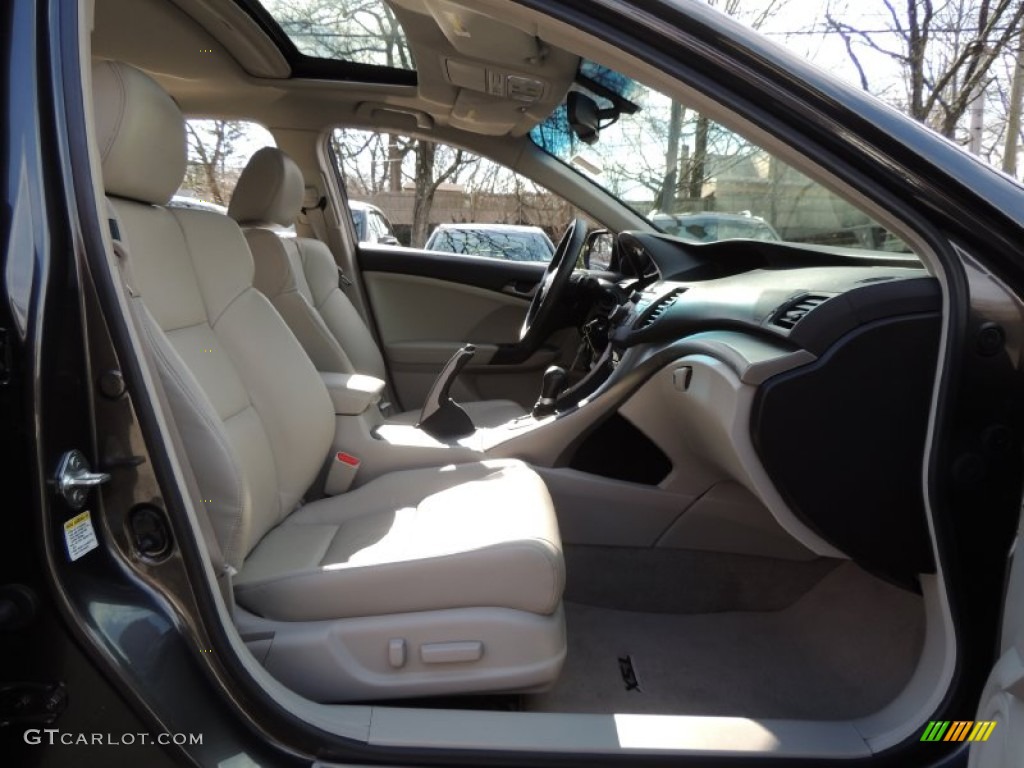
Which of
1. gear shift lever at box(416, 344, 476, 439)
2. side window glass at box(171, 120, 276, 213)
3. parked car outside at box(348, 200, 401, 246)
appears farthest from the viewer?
parked car outside at box(348, 200, 401, 246)

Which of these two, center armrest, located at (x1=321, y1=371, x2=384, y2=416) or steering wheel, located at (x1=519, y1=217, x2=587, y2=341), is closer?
center armrest, located at (x1=321, y1=371, x2=384, y2=416)

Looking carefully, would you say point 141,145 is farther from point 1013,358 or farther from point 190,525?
point 1013,358

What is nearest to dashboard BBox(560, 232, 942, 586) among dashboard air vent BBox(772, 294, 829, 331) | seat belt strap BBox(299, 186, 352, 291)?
dashboard air vent BBox(772, 294, 829, 331)

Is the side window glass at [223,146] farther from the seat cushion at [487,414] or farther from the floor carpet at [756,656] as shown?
the floor carpet at [756,656]

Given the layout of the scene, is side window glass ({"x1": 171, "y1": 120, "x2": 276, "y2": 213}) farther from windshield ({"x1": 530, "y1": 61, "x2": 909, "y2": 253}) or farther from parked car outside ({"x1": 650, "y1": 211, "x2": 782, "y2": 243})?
parked car outside ({"x1": 650, "y1": 211, "x2": 782, "y2": 243})

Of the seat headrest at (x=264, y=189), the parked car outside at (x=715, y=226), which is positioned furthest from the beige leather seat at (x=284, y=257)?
the parked car outside at (x=715, y=226)

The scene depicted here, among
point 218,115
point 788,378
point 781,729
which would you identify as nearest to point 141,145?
point 788,378

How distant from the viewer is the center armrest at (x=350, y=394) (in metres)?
2.12

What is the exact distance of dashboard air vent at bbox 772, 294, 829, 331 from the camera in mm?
1353

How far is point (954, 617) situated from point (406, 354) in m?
2.78

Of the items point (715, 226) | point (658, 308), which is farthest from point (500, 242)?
point (658, 308)

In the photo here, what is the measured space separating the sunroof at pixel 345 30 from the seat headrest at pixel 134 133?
1148 mm

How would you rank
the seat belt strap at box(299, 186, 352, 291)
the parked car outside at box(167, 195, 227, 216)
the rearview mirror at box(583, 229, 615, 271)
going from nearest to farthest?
the parked car outside at box(167, 195, 227, 216) → the rearview mirror at box(583, 229, 615, 271) → the seat belt strap at box(299, 186, 352, 291)

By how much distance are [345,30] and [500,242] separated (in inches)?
65.1
